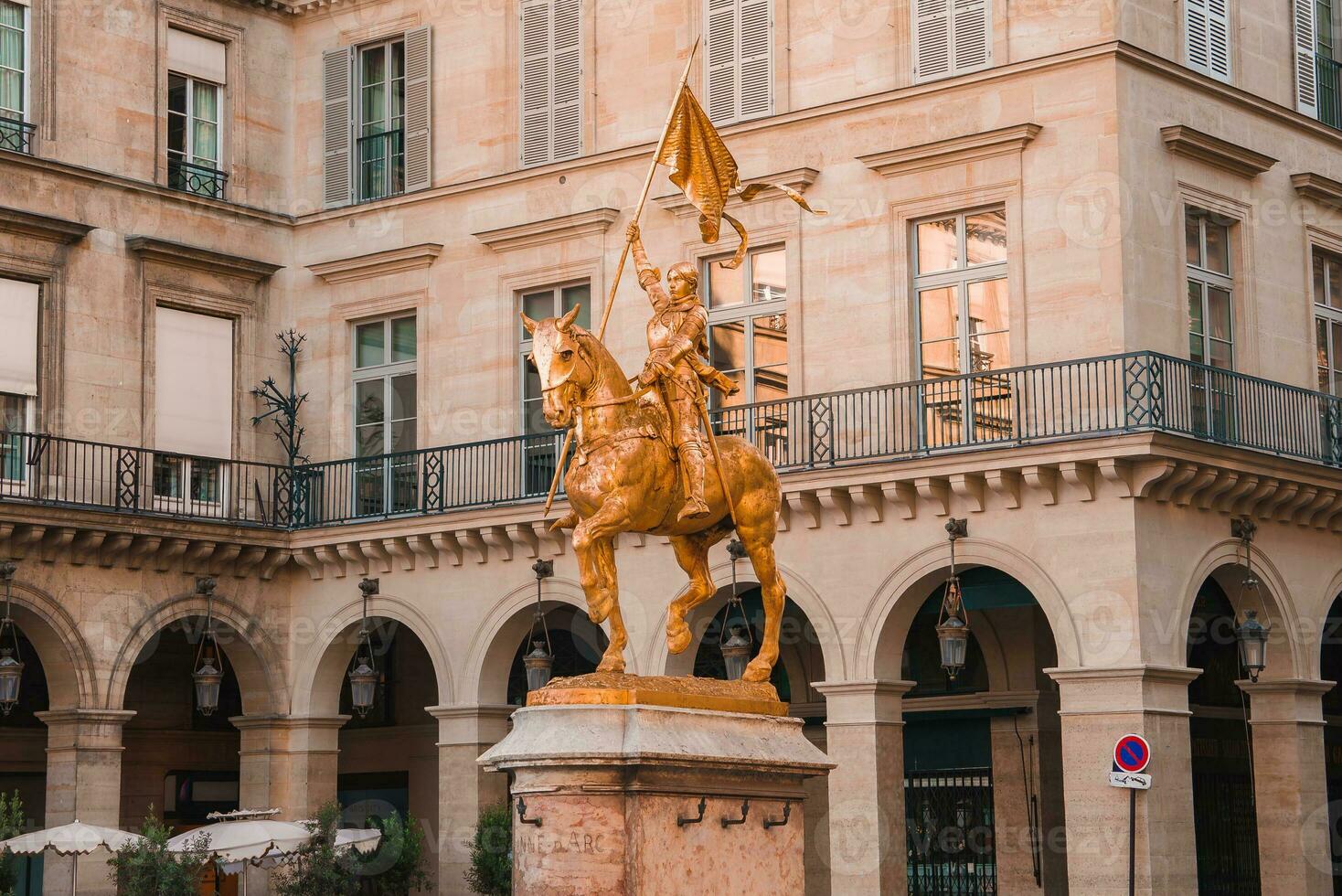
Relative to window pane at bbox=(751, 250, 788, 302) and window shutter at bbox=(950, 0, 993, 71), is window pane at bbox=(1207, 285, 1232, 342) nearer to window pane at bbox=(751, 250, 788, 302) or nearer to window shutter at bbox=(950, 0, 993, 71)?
window shutter at bbox=(950, 0, 993, 71)

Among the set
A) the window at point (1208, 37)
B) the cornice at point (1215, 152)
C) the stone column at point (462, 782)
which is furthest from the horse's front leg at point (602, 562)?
the stone column at point (462, 782)

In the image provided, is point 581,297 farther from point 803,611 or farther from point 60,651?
point 60,651

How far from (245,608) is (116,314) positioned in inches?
161

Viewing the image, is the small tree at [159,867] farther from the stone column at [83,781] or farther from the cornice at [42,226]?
the cornice at [42,226]

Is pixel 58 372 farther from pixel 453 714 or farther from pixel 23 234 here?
pixel 453 714

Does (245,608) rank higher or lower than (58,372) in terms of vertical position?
lower

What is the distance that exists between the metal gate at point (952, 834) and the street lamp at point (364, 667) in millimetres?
6579

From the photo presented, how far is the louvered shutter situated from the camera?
25.9 m

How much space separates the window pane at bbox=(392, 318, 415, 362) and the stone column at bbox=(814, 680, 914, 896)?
809cm

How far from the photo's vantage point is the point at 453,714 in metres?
27.2

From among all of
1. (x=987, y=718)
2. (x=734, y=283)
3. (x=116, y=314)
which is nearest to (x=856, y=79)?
(x=734, y=283)

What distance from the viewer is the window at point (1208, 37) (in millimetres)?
24234

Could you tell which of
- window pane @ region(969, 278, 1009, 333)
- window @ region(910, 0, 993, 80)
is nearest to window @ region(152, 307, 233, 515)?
window @ region(910, 0, 993, 80)

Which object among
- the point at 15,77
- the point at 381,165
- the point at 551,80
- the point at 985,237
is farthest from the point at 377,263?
the point at 985,237
